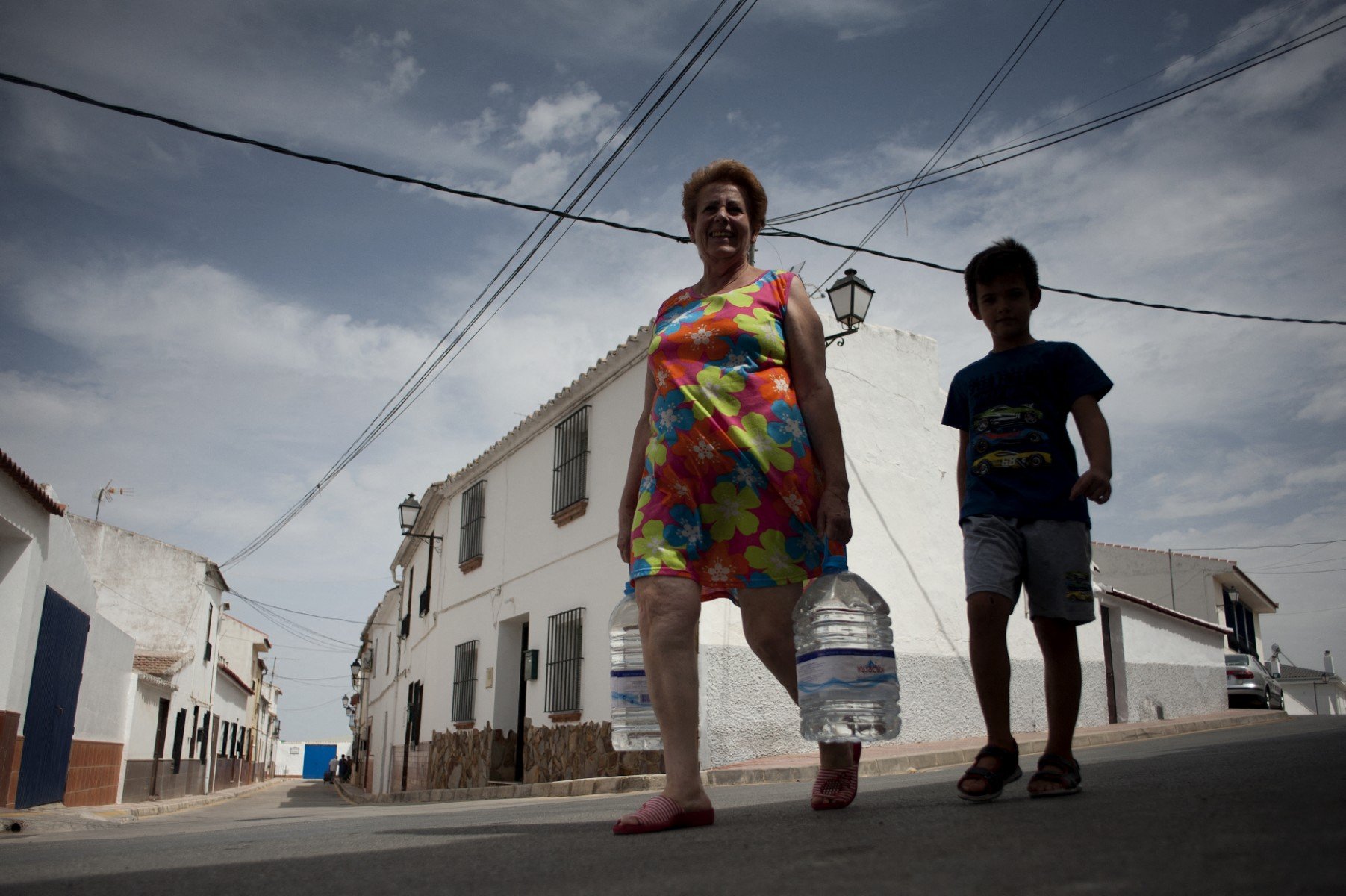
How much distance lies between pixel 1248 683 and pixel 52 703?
20309mm

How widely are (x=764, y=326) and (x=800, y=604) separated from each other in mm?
775

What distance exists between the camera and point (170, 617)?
2519 cm

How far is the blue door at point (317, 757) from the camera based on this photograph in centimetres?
7262

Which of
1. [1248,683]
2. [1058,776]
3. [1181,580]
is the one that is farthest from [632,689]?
[1181,580]

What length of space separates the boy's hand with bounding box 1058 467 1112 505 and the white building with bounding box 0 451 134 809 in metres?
8.85

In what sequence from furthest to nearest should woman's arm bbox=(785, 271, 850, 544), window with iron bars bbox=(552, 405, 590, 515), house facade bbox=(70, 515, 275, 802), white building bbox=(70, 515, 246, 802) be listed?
white building bbox=(70, 515, 246, 802)
house facade bbox=(70, 515, 275, 802)
window with iron bars bbox=(552, 405, 590, 515)
woman's arm bbox=(785, 271, 850, 544)

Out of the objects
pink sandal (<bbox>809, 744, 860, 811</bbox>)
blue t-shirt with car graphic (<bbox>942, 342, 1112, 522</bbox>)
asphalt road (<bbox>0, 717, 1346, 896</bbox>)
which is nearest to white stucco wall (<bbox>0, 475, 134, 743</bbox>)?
asphalt road (<bbox>0, 717, 1346, 896</bbox>)

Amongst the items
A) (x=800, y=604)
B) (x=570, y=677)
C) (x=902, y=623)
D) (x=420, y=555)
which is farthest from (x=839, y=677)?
(x=420, y=555)

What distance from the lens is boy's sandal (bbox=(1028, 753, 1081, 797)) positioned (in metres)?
2.51

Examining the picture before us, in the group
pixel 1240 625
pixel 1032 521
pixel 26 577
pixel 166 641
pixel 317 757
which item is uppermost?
pixel 1240 625

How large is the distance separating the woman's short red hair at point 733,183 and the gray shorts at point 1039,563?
3.78 ft

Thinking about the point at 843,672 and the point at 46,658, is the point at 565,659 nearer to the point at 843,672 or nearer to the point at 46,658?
the point at 46,658

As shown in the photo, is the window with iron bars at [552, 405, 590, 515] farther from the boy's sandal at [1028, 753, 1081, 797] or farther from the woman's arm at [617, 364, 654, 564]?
the boy's sandal at [1028, 753, 1081, 797]

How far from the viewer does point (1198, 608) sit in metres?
28.2
